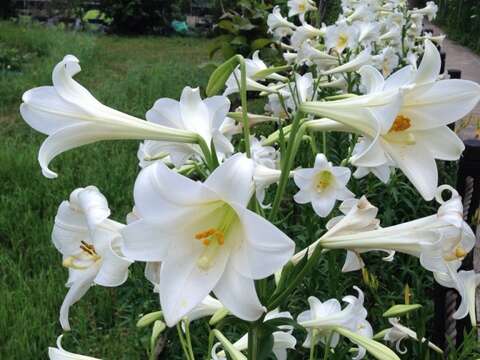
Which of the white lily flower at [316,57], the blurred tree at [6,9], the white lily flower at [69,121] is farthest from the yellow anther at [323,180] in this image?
the blurred tree at [6,9]

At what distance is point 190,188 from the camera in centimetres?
79

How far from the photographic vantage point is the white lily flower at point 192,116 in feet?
3.21

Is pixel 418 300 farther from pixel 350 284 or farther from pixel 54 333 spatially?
pixel 54 333

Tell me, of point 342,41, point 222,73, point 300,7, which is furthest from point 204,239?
point 300,7

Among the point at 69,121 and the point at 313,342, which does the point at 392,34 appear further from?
the point at 69,121

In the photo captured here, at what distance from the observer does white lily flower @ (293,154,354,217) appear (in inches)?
65.7

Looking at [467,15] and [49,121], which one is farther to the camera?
[467,15]

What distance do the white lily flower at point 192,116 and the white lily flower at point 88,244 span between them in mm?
160

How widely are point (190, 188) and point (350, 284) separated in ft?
6.15

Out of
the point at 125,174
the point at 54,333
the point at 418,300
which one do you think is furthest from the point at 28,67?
the point at 418,300

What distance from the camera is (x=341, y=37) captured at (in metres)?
2.93

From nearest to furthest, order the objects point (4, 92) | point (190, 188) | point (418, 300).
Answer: point (190, 188)
point (418, 300)
point (4, 92)

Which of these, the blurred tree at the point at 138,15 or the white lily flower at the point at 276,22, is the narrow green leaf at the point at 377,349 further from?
the blurred tree at the point at 138,15

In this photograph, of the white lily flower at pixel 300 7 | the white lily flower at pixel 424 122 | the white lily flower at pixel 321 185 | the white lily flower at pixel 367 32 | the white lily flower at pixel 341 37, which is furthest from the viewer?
the white lily flower at pixel 300 7
